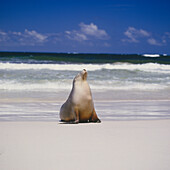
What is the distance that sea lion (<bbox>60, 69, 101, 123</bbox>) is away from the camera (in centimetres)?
575

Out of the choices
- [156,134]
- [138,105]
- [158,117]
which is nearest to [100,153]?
[156,134]

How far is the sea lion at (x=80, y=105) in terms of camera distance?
5750mm

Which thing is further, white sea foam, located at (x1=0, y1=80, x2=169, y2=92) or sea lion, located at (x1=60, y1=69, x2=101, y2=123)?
white sea foam, located at (x1=0, y1=80, x2=169, y2=92)

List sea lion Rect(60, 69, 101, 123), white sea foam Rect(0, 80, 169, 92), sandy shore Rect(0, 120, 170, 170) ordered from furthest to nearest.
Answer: white sea foam Rect(0, 80, 169, 92) < sea lion Rect(60, 69, 101, 123) < sandy shore Rect(0, 120, 170, 170)

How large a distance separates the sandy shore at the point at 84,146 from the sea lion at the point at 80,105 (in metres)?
0.35

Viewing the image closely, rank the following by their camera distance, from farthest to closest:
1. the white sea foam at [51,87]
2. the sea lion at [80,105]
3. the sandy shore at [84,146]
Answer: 1. the white sea foam at [51,87]
2. the sea lion at [80,105]
3. the sandy shore at [84,146]

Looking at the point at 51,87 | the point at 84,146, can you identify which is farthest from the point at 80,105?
the point at 51,87

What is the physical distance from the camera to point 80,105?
5754mm

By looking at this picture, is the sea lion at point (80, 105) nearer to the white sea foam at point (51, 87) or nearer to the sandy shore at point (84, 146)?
the sandy shore at point (84, 146)

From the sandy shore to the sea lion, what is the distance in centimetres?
35

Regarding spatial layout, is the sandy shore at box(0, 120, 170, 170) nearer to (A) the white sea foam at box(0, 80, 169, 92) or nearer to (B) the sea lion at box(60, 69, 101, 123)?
(B) the sea lion at box(60, 69, 101, 123)

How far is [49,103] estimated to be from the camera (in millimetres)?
8406

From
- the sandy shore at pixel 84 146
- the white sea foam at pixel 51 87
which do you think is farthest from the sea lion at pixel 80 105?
the white sea foam at pixel 51 87

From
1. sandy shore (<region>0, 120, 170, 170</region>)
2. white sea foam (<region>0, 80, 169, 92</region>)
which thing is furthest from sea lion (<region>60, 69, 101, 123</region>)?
white sea foam (<region>0, 80, 169, 92</region>)
